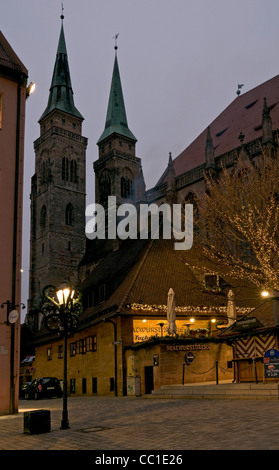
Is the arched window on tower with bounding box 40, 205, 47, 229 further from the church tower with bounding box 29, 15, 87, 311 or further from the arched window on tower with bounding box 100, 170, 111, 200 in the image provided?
the arched window on tower with bounding box 100, 170, 111, 200

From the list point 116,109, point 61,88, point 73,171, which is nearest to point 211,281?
point 73,171

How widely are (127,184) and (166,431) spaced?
254 feet

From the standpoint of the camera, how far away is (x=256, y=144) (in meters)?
42.6

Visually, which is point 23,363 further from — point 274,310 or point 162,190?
point 274,310

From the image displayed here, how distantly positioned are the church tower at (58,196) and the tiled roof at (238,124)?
68.5 feet

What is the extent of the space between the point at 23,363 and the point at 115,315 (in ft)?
101

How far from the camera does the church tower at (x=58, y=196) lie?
70.4 meters

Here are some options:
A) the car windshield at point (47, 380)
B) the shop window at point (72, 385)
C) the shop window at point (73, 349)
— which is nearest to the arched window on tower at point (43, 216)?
the shop window at point (73, 349)

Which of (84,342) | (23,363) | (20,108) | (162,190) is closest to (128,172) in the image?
(162,190)

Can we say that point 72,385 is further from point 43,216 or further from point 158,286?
point 43,216

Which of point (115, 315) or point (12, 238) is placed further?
point (115, 315)

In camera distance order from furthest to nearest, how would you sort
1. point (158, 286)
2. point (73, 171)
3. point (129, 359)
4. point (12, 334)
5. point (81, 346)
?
point (73, 171) → point (81, 346) → point (158, 286) → point (129, 359) → point (12, 334)

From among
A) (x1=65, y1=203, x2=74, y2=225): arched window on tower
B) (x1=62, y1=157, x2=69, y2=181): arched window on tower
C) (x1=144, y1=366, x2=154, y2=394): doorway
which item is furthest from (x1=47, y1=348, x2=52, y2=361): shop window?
(x1=62, y1=157, x2=69, y2=181): arched window on tower

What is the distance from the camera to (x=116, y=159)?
84.9 metres
